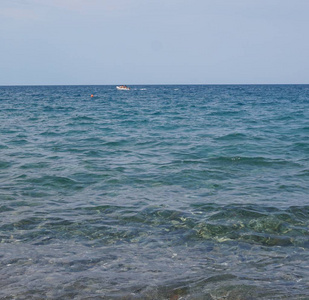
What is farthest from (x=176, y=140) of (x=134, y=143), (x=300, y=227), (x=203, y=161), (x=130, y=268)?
(x=130, y=268)

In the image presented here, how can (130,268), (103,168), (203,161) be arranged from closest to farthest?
(130,268), (103,168), (203,161)

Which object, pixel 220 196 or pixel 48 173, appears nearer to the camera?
pixel 220 196

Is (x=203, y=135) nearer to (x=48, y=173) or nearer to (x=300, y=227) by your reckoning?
(x=48, y=173)

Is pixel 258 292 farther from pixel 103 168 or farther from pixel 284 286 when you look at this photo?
pixel 103 168

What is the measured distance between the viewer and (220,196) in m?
10.9

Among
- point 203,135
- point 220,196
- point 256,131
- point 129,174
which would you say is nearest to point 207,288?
point 220,196

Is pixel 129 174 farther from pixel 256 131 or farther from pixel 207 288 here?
pixel 256 131

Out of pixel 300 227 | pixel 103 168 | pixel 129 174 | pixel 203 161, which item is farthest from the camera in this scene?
pixel 203 161

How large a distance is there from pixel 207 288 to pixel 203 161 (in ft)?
31.9

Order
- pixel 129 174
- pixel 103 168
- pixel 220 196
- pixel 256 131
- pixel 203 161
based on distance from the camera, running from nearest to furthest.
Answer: pixel 220 196
pixel 129 174
pixel 103 168
pixel 203 161
pixel 256 131

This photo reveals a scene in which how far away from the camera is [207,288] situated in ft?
20.1

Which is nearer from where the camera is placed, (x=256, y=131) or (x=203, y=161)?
(x=203, y=161)

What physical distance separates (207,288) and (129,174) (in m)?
7.56

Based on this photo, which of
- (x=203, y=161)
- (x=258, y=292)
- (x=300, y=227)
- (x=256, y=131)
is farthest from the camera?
(x=256, y=131)
